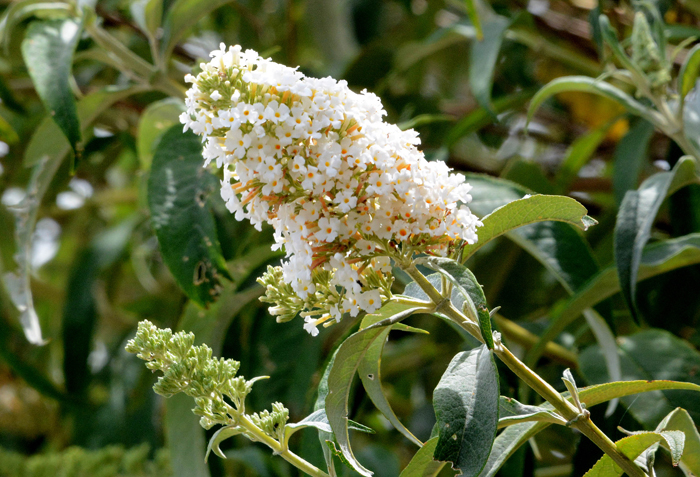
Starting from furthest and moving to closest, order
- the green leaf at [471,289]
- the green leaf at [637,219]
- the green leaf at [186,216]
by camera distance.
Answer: the green leaf at [186,216] < the green leaf at [637,219] < the green leaf at [471,289]

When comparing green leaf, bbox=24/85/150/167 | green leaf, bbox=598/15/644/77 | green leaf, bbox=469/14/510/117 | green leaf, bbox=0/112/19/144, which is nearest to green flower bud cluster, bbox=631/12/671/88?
green leaf, bbox=598/15/644/77

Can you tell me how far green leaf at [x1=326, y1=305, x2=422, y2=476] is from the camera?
1.60ft

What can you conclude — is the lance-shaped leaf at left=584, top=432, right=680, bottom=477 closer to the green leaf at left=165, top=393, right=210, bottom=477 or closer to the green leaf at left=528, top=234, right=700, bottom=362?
the green leaf at left=528, top=234, right=700, bottom=362

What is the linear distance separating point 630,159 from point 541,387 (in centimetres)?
73

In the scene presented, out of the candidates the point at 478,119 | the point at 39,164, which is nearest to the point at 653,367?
the point at 478,119

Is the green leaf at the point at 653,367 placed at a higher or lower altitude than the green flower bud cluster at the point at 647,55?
lower

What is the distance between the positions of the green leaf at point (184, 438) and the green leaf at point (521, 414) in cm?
51

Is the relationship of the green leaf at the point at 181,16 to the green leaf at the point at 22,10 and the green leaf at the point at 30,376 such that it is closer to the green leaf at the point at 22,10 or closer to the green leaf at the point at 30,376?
the green leaf at the point at 22,10

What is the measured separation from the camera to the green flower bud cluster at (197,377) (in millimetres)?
A: 494

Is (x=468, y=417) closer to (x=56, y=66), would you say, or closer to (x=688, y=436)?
(x=688, y=436)

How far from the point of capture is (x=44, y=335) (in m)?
1.93

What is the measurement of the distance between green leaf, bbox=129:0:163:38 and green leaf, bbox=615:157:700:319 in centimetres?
77

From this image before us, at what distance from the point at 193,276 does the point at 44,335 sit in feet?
4.50

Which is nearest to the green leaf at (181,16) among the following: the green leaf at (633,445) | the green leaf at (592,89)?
the green leaf at (592,89)
